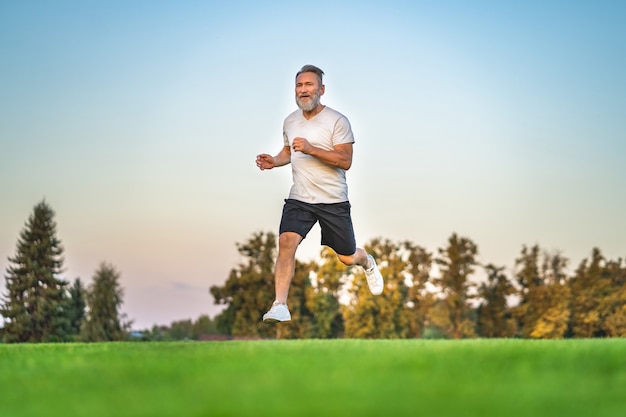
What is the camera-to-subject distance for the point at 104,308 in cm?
6344

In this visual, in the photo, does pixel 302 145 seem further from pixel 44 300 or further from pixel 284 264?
pixel 44 300

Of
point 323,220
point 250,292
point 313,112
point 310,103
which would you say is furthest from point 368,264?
point 250,292

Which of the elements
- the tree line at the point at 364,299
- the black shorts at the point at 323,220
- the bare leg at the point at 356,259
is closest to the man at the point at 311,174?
the black shorts at the point at 323,220

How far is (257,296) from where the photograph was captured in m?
56.7

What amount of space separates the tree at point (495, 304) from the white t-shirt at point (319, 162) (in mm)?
54754

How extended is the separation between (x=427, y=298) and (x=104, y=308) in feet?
82.4

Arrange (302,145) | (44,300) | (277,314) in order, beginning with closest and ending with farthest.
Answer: (302,145) < (277,314) < (44,300)

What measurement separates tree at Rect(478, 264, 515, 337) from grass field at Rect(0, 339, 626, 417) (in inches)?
2315

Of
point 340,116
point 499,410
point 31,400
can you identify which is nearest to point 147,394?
point 31,400

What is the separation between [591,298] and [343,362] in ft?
189

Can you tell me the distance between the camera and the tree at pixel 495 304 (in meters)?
63.2

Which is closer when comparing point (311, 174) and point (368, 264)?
point (311, 174)

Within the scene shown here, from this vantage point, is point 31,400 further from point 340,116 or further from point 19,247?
point 19,247

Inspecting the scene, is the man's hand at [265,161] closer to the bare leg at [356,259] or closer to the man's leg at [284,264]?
the man's leg at [284,264]
